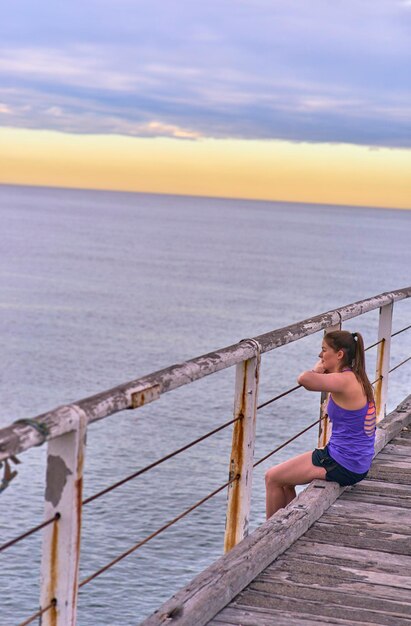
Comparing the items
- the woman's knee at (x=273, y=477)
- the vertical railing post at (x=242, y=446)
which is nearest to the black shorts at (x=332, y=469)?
the woman's knee at (x=273, y=477)

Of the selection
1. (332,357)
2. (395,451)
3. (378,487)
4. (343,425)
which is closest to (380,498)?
(378,487)

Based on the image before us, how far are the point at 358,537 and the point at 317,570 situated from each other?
0.59 meters

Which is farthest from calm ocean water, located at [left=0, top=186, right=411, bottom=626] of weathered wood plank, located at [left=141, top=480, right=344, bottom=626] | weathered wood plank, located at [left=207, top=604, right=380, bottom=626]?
weathered wood plank, located at [left=207, top=604, right=380, bottom=626]

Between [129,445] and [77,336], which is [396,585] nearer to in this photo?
[129,445]

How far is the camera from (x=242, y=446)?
14.3ft

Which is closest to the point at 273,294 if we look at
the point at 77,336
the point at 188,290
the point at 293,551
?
the point at 188,290

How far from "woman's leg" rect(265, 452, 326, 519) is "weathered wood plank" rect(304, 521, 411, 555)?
541 mm

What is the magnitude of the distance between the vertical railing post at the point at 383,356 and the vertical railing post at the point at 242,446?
290 centimetres

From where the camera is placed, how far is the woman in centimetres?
536

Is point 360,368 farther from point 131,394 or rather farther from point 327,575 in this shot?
point 131,394

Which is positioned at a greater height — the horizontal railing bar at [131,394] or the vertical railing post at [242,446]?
the horizontal railing bar at [131,394]

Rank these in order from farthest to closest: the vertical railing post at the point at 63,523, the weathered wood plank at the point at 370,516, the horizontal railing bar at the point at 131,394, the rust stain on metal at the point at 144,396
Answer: the weathered wood plank at the point at 370,516 → the rust stain on metal at the point at 144,396 → the vertical railing post at the point at 63,523 → the horizontal railing bar at the point at 131,394

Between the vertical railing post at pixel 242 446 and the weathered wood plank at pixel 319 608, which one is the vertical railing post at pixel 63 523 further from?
the vertical railing post at pixel 242 446

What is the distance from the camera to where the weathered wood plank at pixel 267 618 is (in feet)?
11.7
